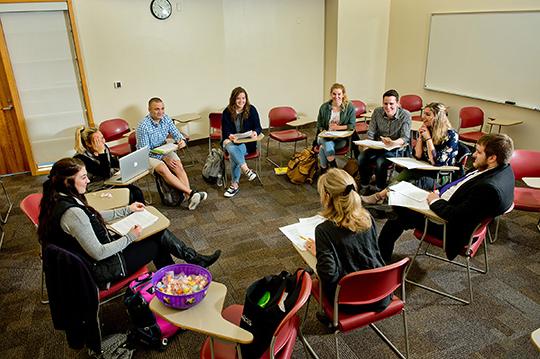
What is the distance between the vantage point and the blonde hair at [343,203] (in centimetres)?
210

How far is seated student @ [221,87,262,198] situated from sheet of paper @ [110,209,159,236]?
2.07 m

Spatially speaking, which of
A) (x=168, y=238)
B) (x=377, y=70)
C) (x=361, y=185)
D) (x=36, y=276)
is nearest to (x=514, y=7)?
(x=377, y=70)

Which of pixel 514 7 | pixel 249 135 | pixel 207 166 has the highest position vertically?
pixel 514 7

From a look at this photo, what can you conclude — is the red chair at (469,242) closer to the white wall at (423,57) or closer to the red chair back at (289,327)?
the red chair back at (289,327)

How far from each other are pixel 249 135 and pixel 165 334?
2781mm

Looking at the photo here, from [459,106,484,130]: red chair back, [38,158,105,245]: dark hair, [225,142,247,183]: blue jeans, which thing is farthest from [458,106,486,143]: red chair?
[38,158,105,245]: dark hair

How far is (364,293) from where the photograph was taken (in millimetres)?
2072

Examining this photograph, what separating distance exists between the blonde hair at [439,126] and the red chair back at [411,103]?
2798mm

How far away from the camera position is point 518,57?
5.29m

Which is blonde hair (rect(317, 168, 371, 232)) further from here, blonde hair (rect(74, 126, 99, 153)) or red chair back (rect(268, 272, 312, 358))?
blonde hair (rect(74, 126, 99, 153))

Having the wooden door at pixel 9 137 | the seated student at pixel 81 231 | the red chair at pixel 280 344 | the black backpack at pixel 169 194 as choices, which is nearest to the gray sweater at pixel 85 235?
the seated student at pixel 81 231

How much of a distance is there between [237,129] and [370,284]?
132 inches

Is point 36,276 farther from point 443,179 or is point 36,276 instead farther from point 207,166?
point 443,179

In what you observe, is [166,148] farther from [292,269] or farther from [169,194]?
[292,269]
